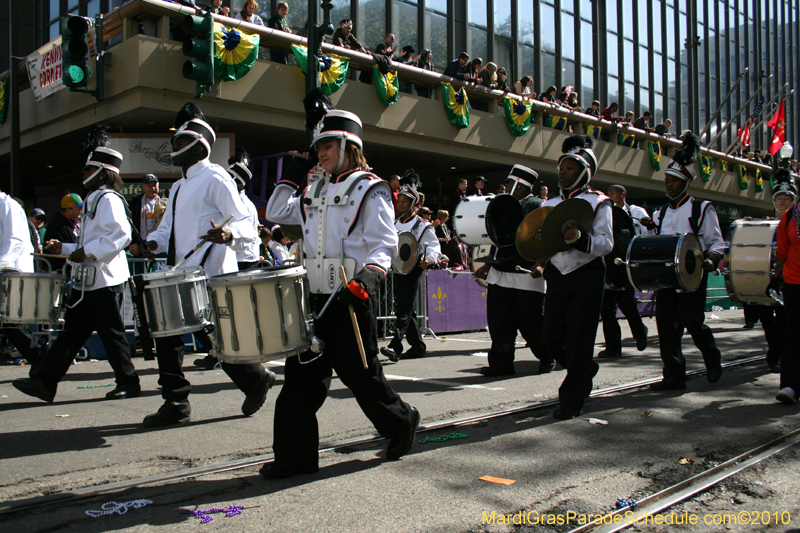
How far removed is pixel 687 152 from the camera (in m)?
7.41

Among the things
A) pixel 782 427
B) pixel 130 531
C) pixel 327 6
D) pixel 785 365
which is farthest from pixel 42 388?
pixel 327 6

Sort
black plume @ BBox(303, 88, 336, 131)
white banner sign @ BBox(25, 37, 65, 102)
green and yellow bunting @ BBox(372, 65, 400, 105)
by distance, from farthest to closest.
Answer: green and yellow bunting @ BBox(372, 65, 400, 105) → white banner sign @ BBox(25, 37, 65, 102) → black plume @ BBox(303, 88, 336, 131)

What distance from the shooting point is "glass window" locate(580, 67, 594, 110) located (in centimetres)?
3017

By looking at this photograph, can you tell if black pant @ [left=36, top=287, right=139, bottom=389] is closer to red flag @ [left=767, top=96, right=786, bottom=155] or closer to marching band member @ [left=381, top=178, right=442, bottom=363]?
marching band member @ [left=381, top=178, right=442, bottom=363]

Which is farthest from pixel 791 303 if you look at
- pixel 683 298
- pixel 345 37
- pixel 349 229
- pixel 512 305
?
pixel 345 37

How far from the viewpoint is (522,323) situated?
26.3 feet

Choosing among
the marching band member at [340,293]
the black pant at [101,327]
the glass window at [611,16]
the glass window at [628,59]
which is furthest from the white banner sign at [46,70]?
the glass window at [628,59]

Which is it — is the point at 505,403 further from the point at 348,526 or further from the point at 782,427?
the point at 348,526

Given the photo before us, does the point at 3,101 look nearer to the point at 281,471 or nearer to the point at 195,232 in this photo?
the point at 195,232

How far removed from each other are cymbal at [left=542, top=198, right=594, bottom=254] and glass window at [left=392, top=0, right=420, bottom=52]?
18.4m

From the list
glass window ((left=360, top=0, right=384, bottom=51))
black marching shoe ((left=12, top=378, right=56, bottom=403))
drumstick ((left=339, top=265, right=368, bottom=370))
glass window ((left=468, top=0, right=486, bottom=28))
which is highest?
glass window ((left=468, top=0, right=486, bottom=28))

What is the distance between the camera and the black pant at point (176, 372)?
17.1 feet

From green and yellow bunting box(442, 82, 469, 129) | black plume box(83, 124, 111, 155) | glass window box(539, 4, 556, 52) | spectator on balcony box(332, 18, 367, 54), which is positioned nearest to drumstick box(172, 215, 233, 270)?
black plume box(83, 124, 111, 155)

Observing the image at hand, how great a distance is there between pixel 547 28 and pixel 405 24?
818 centimetres
